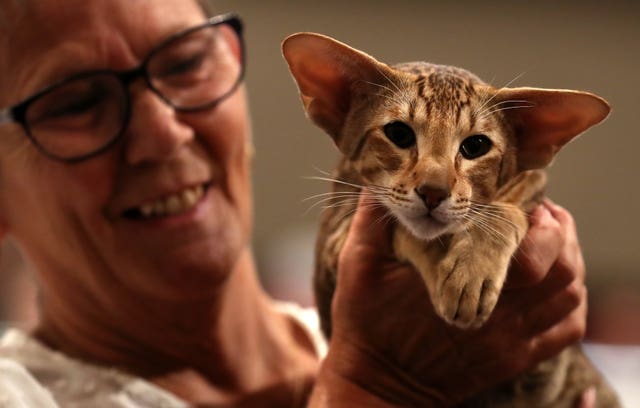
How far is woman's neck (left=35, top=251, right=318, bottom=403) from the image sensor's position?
3.59 feet

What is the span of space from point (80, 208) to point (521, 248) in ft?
2.08

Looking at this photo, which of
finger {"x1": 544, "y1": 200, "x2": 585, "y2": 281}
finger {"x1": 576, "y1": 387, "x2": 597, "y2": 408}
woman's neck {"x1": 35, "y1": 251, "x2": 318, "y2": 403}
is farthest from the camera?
woman's neck {"x1": 35, "y1": 251, "x2": 318, "y2": 403}

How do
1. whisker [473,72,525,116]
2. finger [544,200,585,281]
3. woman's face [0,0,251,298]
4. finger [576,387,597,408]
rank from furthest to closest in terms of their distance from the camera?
woman's face [0,0,251,298] < finger [576,387,597,408] < finger [544,200,585,281] < whisker [473,72,525,116]

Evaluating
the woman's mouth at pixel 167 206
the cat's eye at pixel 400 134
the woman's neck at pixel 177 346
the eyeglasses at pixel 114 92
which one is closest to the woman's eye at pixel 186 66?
Result: the eyeglasses at pixel 114 92

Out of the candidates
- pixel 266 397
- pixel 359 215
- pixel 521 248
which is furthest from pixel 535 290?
pixel 266 397

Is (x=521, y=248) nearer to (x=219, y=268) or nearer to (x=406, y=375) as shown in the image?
(x=406, y=375)

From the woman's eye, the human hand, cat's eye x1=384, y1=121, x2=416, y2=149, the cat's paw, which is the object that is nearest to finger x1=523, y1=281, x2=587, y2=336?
the human hand

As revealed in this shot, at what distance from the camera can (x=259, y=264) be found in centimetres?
141

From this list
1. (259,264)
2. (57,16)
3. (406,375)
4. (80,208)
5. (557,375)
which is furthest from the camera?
(259,264)

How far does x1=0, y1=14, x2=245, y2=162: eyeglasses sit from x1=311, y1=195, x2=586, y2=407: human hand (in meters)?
0.35

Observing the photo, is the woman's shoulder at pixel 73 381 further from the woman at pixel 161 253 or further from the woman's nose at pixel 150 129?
the woman's nose at pixel 150 129

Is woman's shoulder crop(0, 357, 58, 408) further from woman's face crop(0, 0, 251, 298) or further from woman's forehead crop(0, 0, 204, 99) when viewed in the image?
woman's forehead crop(0, 0, 204, 99)

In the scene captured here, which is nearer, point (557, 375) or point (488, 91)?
point (488, 91)

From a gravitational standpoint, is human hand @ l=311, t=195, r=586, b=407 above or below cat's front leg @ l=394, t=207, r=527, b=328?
below
